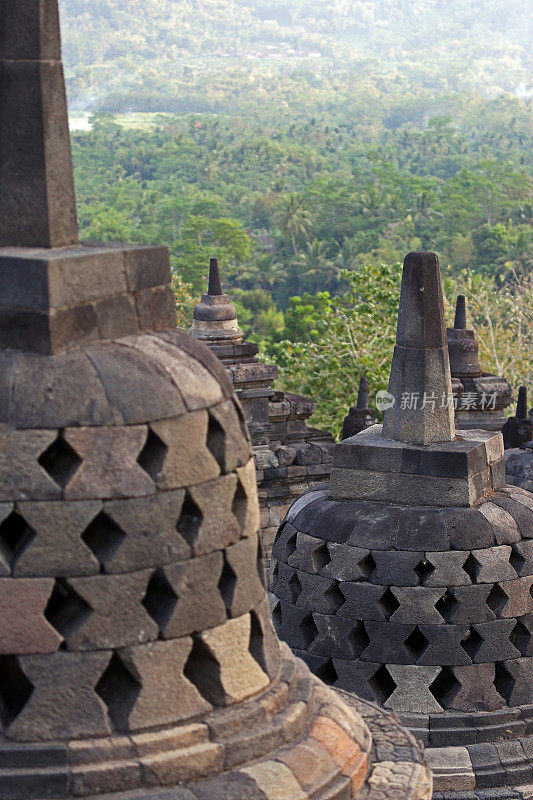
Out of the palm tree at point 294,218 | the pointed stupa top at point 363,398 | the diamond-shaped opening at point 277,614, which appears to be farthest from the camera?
the palm tree at point 294,218

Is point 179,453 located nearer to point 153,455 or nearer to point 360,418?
point 153,455

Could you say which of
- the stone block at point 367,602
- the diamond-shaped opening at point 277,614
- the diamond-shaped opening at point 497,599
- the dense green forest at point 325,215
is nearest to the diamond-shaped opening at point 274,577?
the diamond-shaped opening at point 277,614

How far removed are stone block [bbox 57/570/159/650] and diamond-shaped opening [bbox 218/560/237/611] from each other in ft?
1.06

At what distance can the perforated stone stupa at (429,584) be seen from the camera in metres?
6.86

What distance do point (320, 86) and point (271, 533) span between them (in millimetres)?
188466

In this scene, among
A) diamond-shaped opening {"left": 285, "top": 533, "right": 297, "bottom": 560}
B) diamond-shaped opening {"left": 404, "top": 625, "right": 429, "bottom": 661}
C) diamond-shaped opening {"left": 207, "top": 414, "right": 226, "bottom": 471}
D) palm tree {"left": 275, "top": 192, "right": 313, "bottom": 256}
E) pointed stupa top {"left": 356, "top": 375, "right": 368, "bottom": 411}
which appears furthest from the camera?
palm tree {"left": 275, "top": 192, "right": 313, "bottom": 256}

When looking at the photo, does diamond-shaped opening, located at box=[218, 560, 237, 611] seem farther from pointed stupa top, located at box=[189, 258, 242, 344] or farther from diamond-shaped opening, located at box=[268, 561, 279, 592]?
pointed stupa top, located at box=[189, 258, 242, 344]

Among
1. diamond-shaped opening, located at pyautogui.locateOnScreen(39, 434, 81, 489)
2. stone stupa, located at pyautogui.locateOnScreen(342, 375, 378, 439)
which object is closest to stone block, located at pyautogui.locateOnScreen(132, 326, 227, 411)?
diamond-shaped opening, located at pyautogui.locateOnScreen(39, 434, 81, 489)

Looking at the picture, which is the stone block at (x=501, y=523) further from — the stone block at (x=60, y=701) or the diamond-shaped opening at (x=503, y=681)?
the stone block at (x=60, y=701)

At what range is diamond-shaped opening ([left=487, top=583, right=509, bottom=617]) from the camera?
695cm

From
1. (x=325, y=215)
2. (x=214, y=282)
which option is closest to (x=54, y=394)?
(x=214, y=282)

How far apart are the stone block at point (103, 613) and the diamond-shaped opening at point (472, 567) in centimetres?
347

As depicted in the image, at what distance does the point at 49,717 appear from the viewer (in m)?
3.69

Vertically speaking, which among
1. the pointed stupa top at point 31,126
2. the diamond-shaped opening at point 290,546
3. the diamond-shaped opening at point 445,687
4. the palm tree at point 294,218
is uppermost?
the pointed stupa top at point 31,126
